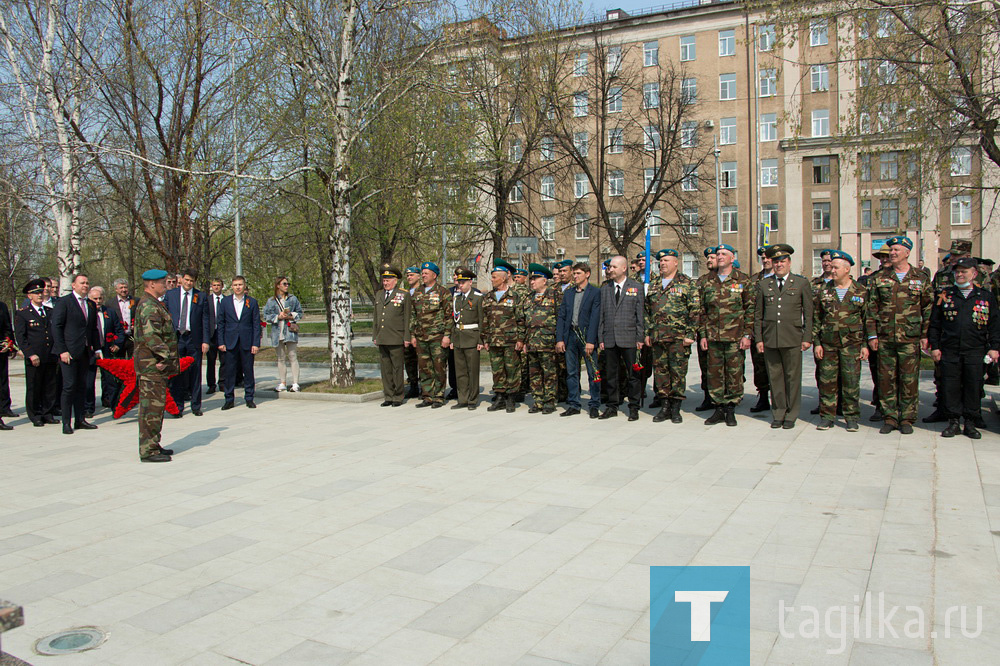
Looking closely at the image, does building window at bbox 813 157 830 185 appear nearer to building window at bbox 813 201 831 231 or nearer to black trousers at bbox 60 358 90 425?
building window at bbox 813 201 831 231

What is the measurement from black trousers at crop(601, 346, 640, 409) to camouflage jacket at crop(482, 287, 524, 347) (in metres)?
1.43

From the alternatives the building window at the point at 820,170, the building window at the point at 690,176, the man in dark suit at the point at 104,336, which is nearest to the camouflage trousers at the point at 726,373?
the man in dark suit at the point at 104,336

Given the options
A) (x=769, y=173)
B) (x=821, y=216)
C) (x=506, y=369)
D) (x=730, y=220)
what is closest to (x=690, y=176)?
(x=730, y=220)

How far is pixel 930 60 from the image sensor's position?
13.1m

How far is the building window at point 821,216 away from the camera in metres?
46.3

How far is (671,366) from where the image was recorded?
31.4 ft

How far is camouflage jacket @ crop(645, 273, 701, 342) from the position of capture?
31.2 feet

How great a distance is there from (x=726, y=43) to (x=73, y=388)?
Answer: 4559 cm

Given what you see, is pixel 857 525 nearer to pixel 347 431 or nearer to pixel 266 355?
pixel 347 431

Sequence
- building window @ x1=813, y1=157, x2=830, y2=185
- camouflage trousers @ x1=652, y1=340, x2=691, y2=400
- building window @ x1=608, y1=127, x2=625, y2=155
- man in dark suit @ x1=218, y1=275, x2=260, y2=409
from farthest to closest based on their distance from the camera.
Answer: building window @ x1=813, y1=157, x2=830, y2=185
building window @ x1=608, y1=127, x2=625, y2=155
man in dark suit @ x1=218, y1=275, x2=260, y2=409
camouflage trousers @ x1=652, y1=340, x2=691, y2=400

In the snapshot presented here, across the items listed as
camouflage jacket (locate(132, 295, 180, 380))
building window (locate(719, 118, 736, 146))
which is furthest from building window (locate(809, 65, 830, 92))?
camouflage jacket (locate(132, 295, 180, 380))

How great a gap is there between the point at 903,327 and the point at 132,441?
364 inches

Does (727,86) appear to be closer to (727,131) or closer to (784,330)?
(727,131)

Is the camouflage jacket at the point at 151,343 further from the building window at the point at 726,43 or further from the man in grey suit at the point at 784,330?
the building window at the point at 726,43
